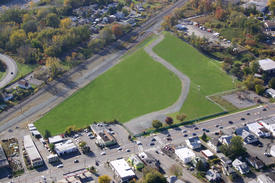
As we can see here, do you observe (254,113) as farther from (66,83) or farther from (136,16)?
(136,16)

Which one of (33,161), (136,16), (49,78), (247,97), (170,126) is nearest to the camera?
(33,161)

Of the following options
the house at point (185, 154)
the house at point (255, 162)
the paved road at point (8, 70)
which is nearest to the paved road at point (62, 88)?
the paved road at point (8, 70)

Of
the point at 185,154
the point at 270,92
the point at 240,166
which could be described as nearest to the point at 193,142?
the point at 185,154

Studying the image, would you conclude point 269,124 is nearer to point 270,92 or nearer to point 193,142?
point 270,92

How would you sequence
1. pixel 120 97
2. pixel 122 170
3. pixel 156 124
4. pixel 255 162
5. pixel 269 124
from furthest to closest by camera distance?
1. pixel 120 97
2. pixel 269 124
3. pixel 156 124
4. pixel 255 162
5. pixel 122 170

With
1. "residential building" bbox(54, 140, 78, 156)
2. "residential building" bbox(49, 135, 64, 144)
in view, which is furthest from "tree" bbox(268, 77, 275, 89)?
"residential building" bbox(49, 135, 64, 144)

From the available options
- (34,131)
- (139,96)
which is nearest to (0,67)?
(34,131)
